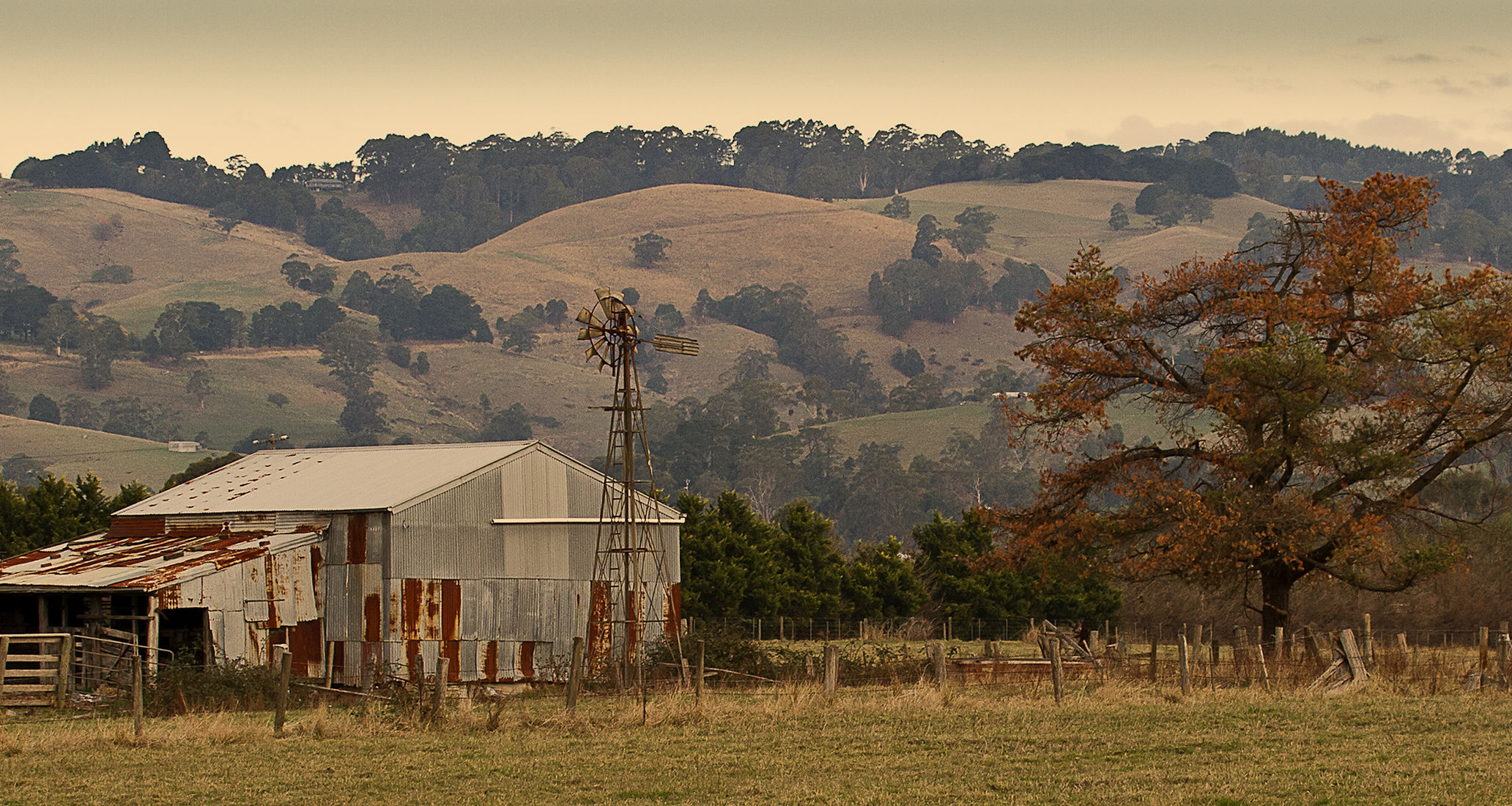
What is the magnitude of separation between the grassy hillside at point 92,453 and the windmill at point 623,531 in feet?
411

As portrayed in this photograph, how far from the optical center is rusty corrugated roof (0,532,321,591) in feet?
115

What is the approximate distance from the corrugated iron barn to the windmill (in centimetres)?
43

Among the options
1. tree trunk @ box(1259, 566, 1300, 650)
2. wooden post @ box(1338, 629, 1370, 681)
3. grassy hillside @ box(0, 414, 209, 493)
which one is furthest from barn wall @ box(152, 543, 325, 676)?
grassy hillside @ box(0, 414, 209, 493)

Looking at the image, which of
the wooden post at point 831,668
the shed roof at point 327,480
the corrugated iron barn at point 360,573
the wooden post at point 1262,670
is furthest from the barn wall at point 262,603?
the wooden post at point 1262,670

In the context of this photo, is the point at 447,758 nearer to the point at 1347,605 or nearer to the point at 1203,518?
the point at 1203,518

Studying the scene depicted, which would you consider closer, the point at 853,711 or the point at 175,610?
the point at 853,711

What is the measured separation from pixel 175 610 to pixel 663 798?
22.3 m

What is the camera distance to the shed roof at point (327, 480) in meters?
39.6

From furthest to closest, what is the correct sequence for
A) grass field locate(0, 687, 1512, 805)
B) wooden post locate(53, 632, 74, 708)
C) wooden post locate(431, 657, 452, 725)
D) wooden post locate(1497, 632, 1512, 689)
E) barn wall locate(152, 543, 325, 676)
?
barn wall locate(152, 543, 325, 676) → wooden post locate(53, 632, 74, 708) → wooden post locate(1497, 632, 1512, 689) → wooden post locate(431, 657, 452, 725) → grass field locate(0, 687, 1512, 805)

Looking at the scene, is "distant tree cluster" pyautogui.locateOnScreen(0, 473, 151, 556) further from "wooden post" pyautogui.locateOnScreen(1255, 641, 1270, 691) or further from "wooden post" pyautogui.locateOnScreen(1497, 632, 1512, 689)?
"wooden post" pyautogui.locateOnScreen(1497, 632, 1512, 689)

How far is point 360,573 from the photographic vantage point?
38094 millimetres

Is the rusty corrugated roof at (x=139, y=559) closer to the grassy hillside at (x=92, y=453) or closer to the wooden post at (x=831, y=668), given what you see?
the wooden post at (x=831, y=668)

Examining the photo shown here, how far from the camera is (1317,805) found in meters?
16.7

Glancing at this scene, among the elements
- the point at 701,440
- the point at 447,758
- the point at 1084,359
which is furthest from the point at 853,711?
the point at 701,440
